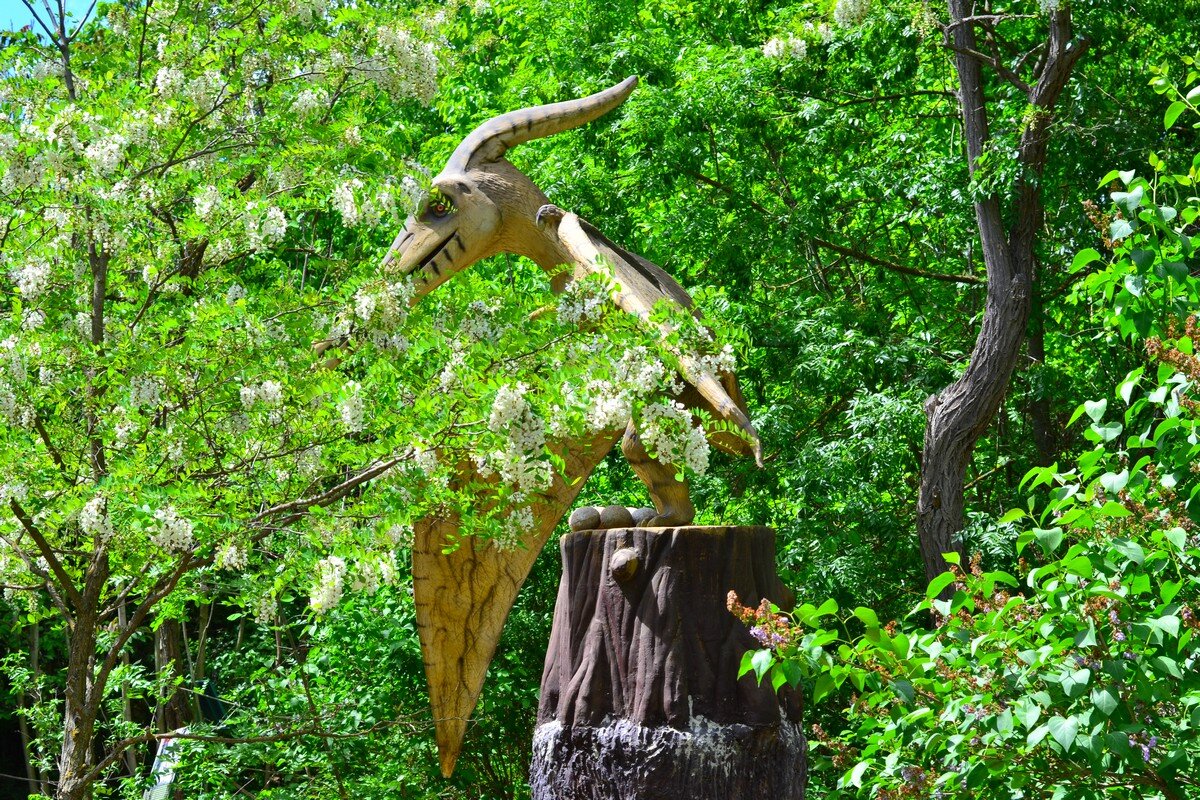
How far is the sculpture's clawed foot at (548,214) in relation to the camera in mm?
4836

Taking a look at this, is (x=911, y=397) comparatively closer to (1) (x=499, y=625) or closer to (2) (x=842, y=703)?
(2) (x=842, y=703)

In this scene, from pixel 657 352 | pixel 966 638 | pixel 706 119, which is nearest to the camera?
pixel 966 638

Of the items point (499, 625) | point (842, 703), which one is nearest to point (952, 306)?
point (842, 703)

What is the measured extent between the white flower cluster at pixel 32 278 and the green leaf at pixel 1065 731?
3.00 m

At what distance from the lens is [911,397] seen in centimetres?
716

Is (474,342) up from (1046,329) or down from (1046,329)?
down

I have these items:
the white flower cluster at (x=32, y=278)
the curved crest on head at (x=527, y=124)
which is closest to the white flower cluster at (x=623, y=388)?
the white flower cluster at (x=32, y=278)

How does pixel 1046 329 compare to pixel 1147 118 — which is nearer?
pixel 1147 118

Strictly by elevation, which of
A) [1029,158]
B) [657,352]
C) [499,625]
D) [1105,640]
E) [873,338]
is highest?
[1029,158]

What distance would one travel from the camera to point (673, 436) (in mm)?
3523

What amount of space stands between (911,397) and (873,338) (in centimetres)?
60

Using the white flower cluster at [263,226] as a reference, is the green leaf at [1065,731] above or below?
below

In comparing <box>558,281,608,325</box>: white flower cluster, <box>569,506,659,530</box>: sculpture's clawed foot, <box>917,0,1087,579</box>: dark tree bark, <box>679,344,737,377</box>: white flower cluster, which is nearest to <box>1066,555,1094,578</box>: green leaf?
<box>679,344,737,377</box>: white flower cluster

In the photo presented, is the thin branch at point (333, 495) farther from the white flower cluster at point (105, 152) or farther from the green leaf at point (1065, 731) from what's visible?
the green leaf at point (1065, 731)
